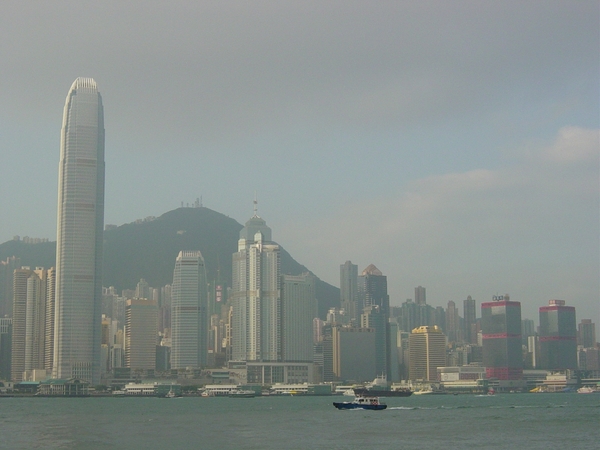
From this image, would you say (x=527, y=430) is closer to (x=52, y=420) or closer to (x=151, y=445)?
(x=151, y=445)

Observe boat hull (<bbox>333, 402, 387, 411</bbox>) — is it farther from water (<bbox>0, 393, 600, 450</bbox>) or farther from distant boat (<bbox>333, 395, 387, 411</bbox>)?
water (<bbox>0, 393, 600, 450</bbox>)

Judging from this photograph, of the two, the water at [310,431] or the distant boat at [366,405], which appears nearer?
the water at [310,431]

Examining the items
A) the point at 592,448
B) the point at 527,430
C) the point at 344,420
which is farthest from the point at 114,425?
the point at 592,448

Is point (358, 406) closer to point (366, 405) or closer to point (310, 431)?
point (366, 405)

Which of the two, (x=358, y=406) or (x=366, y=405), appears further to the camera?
(x=358, y=406)

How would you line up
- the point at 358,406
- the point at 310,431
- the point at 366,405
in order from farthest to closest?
the point at 358,406 < the point at 366,405 < the point at 310,431

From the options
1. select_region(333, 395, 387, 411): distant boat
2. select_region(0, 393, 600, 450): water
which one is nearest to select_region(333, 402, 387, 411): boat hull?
select_region(333, 395, 387, 411): distant boat

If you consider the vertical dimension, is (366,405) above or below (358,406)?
above

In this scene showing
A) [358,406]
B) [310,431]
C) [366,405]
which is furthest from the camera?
[358,406]

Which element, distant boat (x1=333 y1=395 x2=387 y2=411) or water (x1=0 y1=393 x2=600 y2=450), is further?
distant boat (x1=333 y1=395 x2=387 y2=411)

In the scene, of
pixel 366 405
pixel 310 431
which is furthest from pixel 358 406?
pixel 310 431

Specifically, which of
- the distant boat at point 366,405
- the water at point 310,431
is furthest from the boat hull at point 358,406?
the water at point 310,431

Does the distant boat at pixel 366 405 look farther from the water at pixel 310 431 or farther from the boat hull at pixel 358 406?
the water at pixel 310 431
